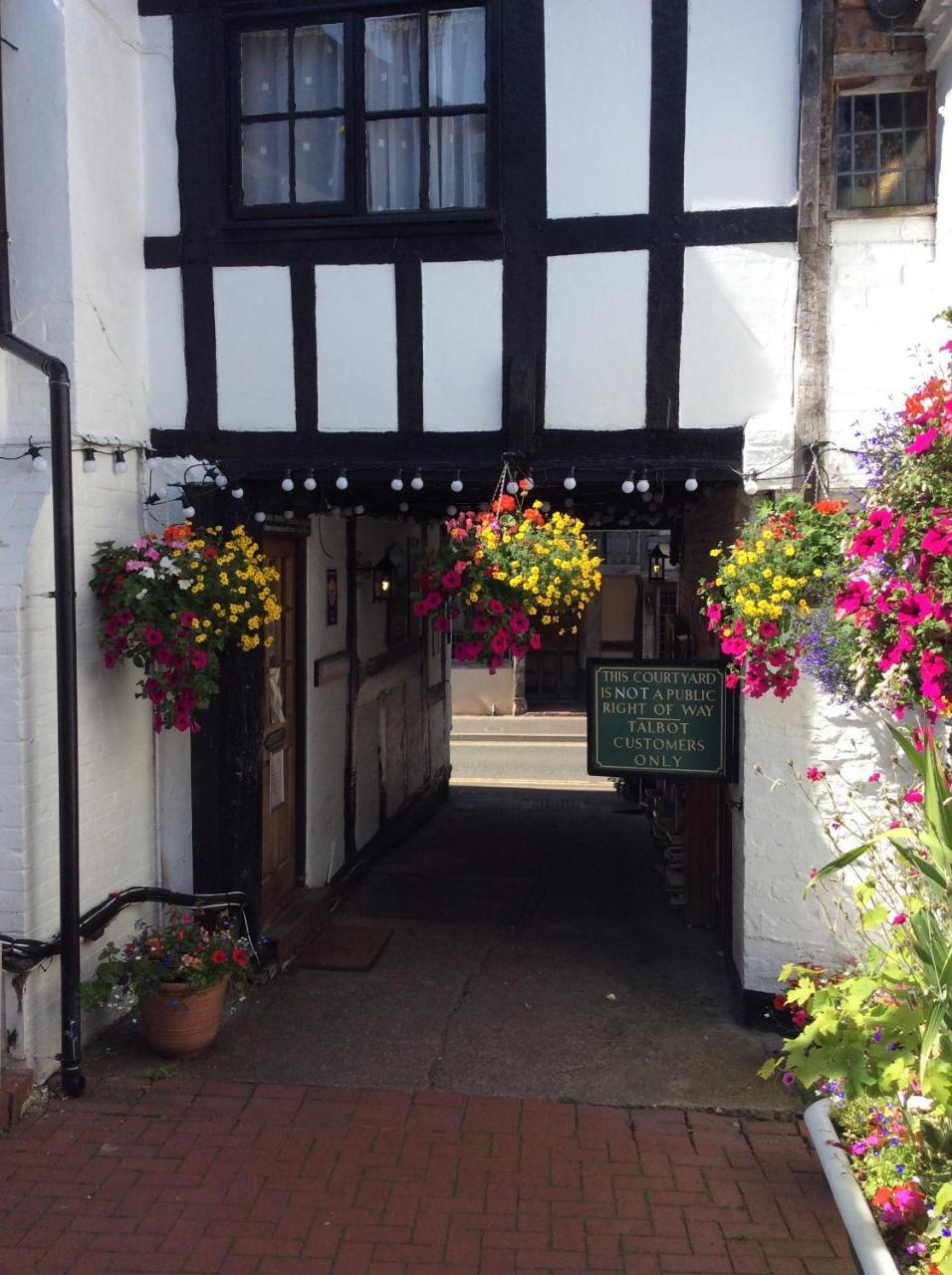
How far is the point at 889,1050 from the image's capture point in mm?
3602

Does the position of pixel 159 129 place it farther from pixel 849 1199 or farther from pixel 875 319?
pixel 849 1199

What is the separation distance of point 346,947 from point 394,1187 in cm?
267

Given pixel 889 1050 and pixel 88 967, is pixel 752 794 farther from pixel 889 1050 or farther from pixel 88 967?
pixel 88 967

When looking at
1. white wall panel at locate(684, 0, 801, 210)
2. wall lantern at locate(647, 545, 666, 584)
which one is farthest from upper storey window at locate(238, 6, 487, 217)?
wall lantern at locate(647, 545, 666, 584)

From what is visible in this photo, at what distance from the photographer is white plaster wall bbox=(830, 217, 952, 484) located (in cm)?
532

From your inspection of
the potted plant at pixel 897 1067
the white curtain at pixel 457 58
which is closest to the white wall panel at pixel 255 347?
the white curtain at pixel 457 58

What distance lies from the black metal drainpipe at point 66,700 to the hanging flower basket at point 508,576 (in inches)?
65.4

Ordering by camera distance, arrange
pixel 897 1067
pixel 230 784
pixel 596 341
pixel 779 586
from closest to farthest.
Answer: pixel 897 1067 < pixel 779 586 < pixel 596 341 < pixel 230 784

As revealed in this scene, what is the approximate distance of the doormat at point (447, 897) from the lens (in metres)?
7.57

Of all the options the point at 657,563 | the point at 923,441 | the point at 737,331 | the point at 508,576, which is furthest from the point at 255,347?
the point at 657,563

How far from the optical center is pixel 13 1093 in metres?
4.76

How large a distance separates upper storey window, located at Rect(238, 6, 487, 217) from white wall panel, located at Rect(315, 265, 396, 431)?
37cm

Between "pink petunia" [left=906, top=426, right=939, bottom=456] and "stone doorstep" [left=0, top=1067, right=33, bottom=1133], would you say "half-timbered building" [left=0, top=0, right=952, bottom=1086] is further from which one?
"pink petunia" [left=906, top=426, right=939, bottom=456]

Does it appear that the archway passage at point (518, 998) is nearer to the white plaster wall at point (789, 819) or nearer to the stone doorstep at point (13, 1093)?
the white plaster wall at point (789, 819)
